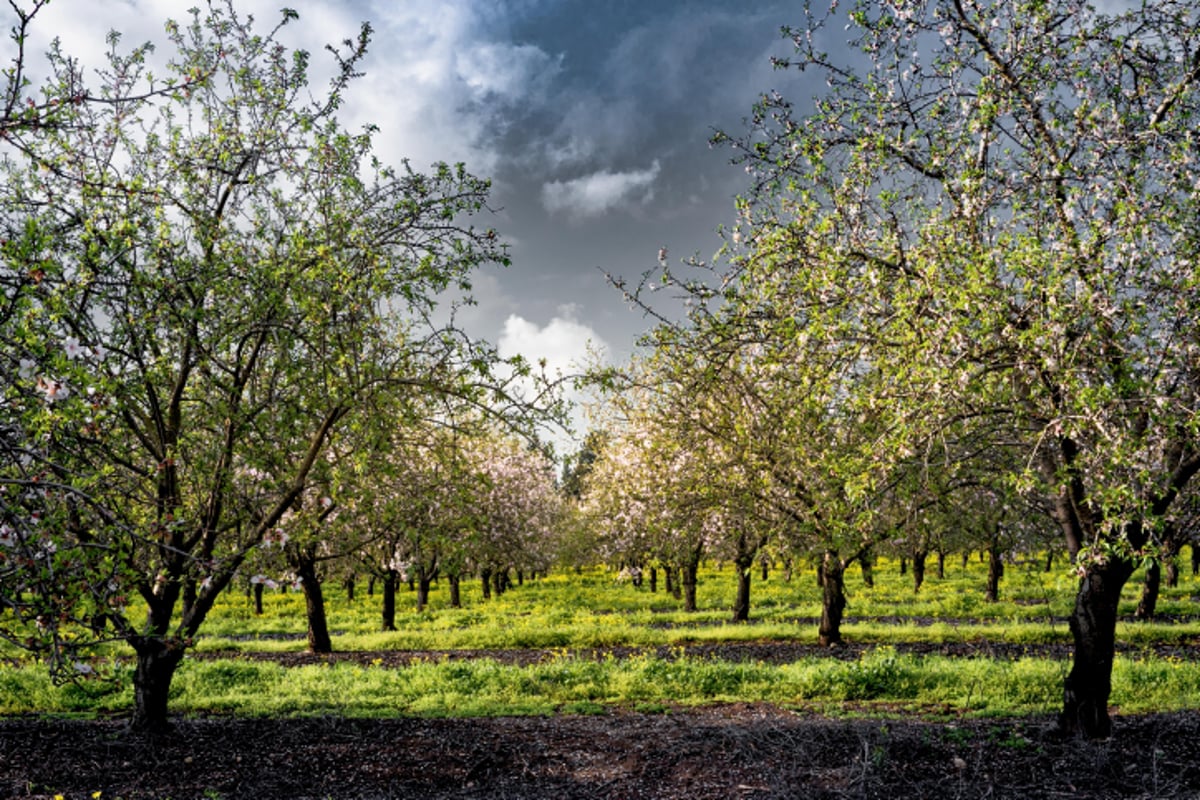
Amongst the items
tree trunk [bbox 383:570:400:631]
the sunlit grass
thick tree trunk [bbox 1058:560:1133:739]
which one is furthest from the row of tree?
tree trunk [bbox 383:570:400:631]

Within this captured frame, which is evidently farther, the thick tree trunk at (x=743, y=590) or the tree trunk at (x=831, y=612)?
the thick tree trunk at (x=743, y=590)

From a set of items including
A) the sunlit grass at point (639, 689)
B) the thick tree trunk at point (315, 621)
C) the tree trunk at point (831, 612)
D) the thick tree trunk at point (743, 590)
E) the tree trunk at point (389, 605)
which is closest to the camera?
the sunlit grass at point (639, 689)

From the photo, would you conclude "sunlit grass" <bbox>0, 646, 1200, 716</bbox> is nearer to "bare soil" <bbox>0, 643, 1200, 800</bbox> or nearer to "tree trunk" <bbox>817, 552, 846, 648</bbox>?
"bare soil" <bbox>0, 643, 1200, 800</bbox>

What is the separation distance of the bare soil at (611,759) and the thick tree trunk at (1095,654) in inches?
10.7

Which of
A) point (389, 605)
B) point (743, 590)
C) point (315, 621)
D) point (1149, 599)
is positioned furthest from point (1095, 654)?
point (389, 605)

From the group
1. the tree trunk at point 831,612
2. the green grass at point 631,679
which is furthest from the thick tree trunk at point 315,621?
the tree trunk at point 831,612

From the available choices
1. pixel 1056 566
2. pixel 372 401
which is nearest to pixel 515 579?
pixel 1056 566

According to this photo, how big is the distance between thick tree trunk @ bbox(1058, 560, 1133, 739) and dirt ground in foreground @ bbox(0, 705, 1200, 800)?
297mm

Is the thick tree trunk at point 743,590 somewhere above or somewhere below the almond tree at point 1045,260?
below

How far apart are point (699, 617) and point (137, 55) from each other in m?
24.1

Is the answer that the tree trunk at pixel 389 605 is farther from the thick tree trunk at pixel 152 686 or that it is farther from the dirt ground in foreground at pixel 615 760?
the thick tree trunk at pixel 152 686

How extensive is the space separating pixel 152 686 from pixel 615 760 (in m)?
6.79

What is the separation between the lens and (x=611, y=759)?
9.49 metres

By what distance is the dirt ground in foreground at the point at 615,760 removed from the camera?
8180 mm
